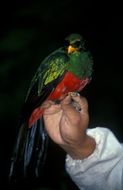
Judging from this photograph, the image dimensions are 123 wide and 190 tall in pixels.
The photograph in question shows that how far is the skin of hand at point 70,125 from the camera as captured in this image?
78.4 inches

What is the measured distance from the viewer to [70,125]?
6.64ft

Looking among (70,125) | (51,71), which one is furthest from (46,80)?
(70,125)

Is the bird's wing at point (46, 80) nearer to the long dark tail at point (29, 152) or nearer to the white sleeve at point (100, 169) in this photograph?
the long dark tail at point (29, 152)

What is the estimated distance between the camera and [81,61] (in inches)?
Result: 69.6

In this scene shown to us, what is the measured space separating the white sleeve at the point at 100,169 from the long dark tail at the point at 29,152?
4.6 inches

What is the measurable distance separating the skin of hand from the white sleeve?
0.03 meters

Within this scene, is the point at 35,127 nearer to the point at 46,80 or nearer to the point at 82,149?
the point at 82,149

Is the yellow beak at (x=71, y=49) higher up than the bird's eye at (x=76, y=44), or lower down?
lower down

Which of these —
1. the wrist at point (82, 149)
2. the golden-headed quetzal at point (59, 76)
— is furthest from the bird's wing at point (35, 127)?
the wrist at point (82, 149)

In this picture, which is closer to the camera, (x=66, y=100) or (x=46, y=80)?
(x=46, y=80)

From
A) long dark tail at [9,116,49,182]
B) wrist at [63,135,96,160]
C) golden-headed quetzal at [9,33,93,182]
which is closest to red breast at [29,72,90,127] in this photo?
golden-headed quetzal at [9,33,93,182]

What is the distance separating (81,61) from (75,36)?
0.08 meters

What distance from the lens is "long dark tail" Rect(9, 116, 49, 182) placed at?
1.99 metres

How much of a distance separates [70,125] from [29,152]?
0.58 feet
